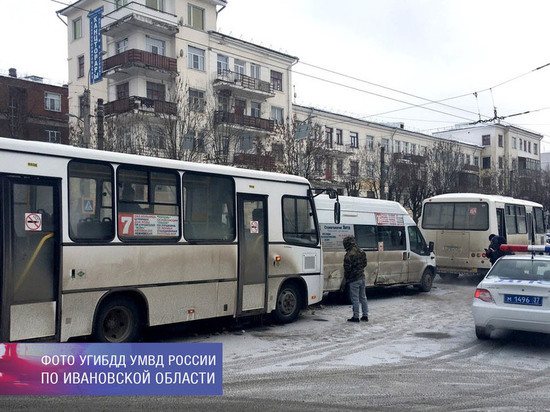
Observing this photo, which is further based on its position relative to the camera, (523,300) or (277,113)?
(277,113)

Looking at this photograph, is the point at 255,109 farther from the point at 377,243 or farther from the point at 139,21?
the point at 377,243

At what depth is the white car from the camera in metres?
8.30

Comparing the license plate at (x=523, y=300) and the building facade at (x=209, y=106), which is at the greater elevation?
the building facade at (x=209, y=106)

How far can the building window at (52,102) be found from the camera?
141 feet

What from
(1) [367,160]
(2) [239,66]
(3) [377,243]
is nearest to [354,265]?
(3) [377,243]

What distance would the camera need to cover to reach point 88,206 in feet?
24.5

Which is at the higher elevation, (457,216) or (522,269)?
(457,216)

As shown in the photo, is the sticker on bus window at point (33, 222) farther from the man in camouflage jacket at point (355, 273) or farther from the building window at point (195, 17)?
the building window at point (195, 17)

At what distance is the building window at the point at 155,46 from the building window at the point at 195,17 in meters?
2.78

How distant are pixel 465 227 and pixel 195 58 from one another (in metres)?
22.2

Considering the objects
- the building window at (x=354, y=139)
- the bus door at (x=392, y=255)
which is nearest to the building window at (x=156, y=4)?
the building window at (x=354, y=139)

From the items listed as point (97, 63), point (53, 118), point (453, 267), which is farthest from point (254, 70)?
point (453, 267)

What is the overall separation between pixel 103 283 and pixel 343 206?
7609mm

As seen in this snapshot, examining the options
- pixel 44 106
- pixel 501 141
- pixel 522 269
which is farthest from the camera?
pixel 501 141
